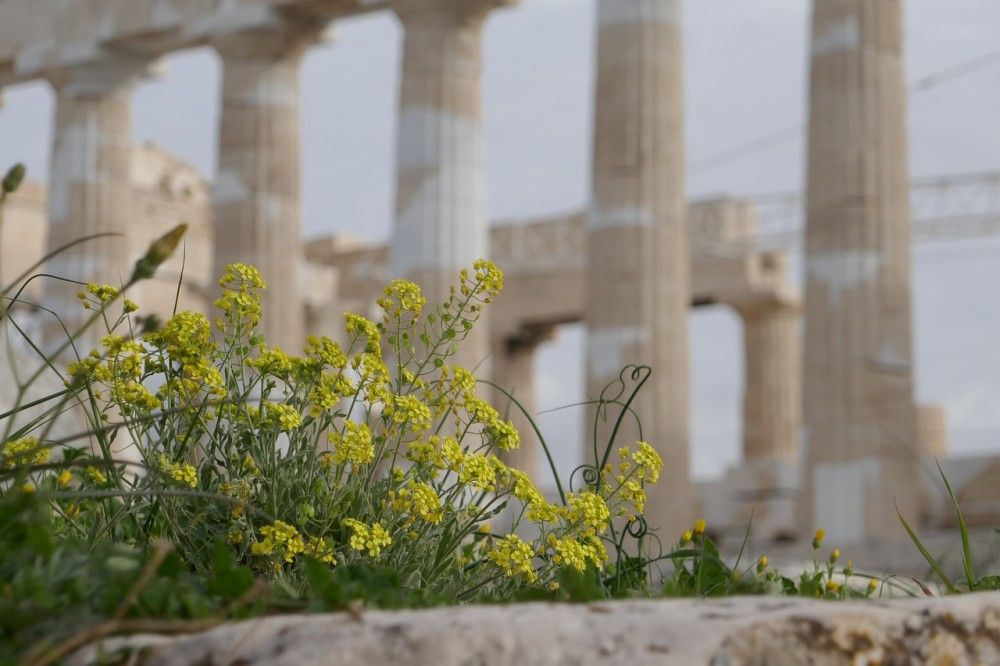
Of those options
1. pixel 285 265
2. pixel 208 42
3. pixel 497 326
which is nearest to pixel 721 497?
pixel 497 326

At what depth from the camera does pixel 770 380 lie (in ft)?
151

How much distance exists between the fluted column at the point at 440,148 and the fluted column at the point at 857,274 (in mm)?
6032

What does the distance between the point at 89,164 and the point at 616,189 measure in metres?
13.4

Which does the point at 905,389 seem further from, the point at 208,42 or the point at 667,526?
the point at 208,42

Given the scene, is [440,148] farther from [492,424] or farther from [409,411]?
[409,411]

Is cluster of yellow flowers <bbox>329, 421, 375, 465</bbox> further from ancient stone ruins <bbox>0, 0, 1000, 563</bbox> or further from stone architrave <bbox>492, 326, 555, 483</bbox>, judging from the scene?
stone architrave <bbox>492, 326, 555, 483</bbox>

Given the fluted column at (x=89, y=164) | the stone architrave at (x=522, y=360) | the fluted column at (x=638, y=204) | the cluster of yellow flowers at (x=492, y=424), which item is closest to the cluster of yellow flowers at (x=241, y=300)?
the cluster of yellow flowers at (x=492, y=424)

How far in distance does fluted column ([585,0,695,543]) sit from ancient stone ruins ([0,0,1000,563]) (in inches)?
1.5

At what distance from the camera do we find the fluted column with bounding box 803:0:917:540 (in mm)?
26422

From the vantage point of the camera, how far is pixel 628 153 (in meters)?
27.6

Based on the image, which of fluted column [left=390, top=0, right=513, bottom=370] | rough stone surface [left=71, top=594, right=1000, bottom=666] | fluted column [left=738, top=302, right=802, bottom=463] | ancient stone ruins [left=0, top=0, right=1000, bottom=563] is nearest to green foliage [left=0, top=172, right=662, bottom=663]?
rough stone surface [left=71, top=594, right=1000, bottom=666]

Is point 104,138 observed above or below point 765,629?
above

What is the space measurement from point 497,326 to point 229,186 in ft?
55.1

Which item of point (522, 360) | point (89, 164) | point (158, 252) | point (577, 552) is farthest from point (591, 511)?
point (522, 360)
